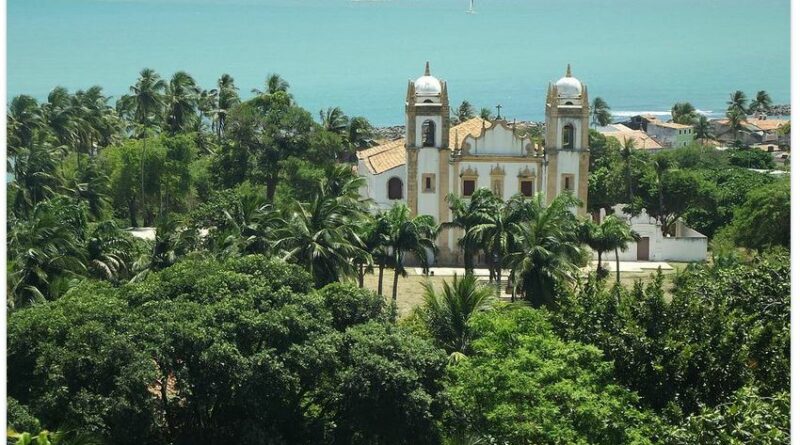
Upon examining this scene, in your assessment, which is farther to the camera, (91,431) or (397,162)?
(397,162)

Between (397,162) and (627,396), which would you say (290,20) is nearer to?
(397,162)

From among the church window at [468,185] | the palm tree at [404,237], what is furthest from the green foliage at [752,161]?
the palm tree at [404,237]

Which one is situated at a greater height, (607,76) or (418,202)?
(607,76)

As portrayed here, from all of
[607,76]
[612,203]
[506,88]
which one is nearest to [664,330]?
[612,203]

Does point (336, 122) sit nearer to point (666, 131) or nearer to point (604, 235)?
point (604, 235)

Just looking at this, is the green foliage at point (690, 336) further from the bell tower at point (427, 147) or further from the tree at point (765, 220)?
the bell tower at point (427, 147)
